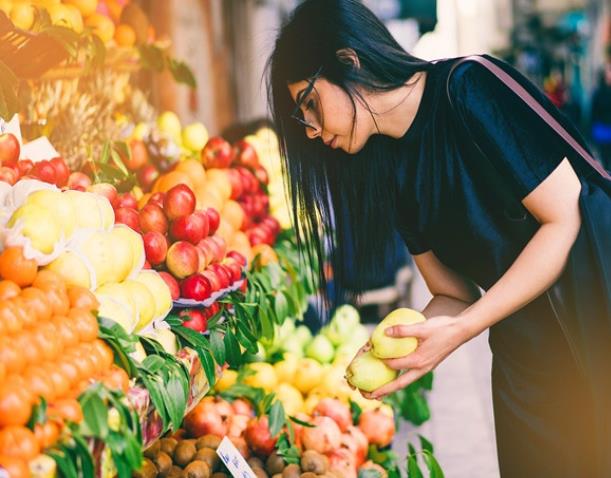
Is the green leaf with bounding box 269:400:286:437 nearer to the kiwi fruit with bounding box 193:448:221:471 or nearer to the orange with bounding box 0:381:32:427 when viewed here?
the kiwi fruit with bounding box 193:448:221:471

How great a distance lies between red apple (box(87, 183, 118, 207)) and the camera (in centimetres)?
239

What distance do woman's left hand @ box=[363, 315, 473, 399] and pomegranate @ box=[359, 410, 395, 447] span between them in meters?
1.18

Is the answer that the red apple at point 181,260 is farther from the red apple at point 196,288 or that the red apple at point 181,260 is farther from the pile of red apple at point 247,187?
the pile of red apple at point 247,187

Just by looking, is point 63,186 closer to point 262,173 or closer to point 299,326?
point 262,173

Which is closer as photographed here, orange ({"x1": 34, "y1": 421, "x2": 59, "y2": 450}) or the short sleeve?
orange ({"x1": 34, "y1": 421, "x2": 59, "y2": 450})

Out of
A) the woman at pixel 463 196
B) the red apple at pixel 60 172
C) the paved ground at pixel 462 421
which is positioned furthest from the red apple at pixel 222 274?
the paved ground at pixel 462 421

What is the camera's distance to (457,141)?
74.7 inches

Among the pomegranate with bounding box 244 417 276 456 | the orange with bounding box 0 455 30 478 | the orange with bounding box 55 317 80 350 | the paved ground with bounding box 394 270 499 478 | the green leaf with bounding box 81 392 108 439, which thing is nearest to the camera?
the orange with bounding box 0 455 30 478

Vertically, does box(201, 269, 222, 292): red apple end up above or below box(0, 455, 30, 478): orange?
below

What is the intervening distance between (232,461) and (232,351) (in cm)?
27

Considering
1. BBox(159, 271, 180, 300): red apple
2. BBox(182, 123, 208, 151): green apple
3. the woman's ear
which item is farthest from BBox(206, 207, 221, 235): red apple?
BBox(182, 123, 208, 151): green apple

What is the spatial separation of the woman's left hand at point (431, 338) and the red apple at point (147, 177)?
1.47m

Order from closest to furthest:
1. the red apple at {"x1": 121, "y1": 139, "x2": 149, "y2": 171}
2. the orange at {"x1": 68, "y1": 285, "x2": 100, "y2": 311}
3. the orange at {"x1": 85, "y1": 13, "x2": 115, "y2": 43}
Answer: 1. the orange at {"x1": 68, "y1": 285, "x2": 100, "y2": 311}
2. the red apple at {"x1": 121, "y1": 139, "x2": 149, "y2": 171}
3. the orange at {"x1": 85, "y1": 13, "x2": 115, "y2": 43}

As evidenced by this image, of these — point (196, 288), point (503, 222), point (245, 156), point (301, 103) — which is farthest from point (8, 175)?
point (245, 156)
